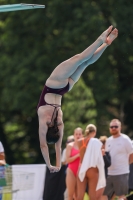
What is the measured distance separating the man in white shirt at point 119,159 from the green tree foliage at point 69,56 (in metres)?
12.3

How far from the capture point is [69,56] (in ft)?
90.7

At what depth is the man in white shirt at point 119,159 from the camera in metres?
12.8

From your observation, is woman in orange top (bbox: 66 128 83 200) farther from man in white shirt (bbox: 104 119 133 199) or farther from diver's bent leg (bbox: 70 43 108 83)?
diver's bent leg (bbox: 70 43 108 83)

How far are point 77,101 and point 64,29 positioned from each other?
3344mm

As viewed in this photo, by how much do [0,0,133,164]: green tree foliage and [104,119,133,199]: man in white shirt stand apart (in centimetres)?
1231

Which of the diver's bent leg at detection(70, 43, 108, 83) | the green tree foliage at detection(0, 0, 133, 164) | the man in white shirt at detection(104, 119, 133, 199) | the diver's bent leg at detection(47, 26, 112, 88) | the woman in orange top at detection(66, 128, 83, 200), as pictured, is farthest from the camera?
the green tree foliage at detection(0, 0, 133, 164)

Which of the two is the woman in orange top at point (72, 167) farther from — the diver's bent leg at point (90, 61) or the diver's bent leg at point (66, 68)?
the diver's bent leg at point (66, 68)

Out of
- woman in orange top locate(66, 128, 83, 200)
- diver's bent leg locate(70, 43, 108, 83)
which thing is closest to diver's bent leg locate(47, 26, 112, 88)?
diver's bent leg locate(70, 43, 108, 83)

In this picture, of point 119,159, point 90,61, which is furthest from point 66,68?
point 119,159

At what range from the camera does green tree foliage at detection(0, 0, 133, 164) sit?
26344mm

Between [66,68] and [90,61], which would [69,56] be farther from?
[66,68]

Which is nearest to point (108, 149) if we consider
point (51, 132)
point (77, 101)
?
point (51, 132)

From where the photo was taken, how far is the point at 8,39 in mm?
28312

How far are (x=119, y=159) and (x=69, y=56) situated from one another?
1523 cm
